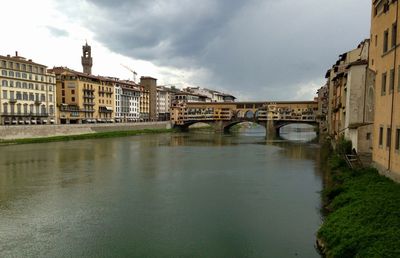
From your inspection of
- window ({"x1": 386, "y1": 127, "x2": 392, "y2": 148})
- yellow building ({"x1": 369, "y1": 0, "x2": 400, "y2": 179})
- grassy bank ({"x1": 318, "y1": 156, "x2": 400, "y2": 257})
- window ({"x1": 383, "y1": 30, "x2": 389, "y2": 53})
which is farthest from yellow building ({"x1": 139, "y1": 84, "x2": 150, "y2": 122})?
grassy bank ({"x1": 318, "y1": 156, "x2": 400, "y2": 257})

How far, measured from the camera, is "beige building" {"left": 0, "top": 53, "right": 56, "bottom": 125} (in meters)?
60.3

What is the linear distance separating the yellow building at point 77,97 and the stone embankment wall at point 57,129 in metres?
8.21

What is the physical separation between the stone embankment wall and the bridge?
43.1 ft

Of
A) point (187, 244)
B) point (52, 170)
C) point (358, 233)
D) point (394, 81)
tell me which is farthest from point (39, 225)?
point (394, 81)

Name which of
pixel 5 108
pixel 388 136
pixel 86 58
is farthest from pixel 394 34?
pixel 86 58

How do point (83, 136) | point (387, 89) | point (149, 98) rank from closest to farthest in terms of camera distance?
1. point (387, 89)
2. point (83, 136)
3. point (149, 98)

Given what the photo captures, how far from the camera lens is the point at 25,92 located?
64562 mm

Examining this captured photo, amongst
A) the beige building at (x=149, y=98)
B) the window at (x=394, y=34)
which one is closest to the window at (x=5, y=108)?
the beige building at (x=149, y=98)

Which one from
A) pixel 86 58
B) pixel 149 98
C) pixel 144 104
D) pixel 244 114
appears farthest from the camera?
pixel 86 58

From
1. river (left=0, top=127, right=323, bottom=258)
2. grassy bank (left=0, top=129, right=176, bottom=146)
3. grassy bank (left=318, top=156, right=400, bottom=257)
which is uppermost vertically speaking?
grassy bank (left=318, top=156, right=400, bottom=257)

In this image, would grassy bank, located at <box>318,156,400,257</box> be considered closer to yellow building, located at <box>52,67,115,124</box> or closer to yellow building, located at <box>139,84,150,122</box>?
yellow building, located at <box>52,67,115,124</box>

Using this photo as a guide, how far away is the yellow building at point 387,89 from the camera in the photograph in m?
15.8

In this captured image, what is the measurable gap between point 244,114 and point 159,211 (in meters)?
82.5

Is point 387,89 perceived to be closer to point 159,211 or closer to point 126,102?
point 159,211
